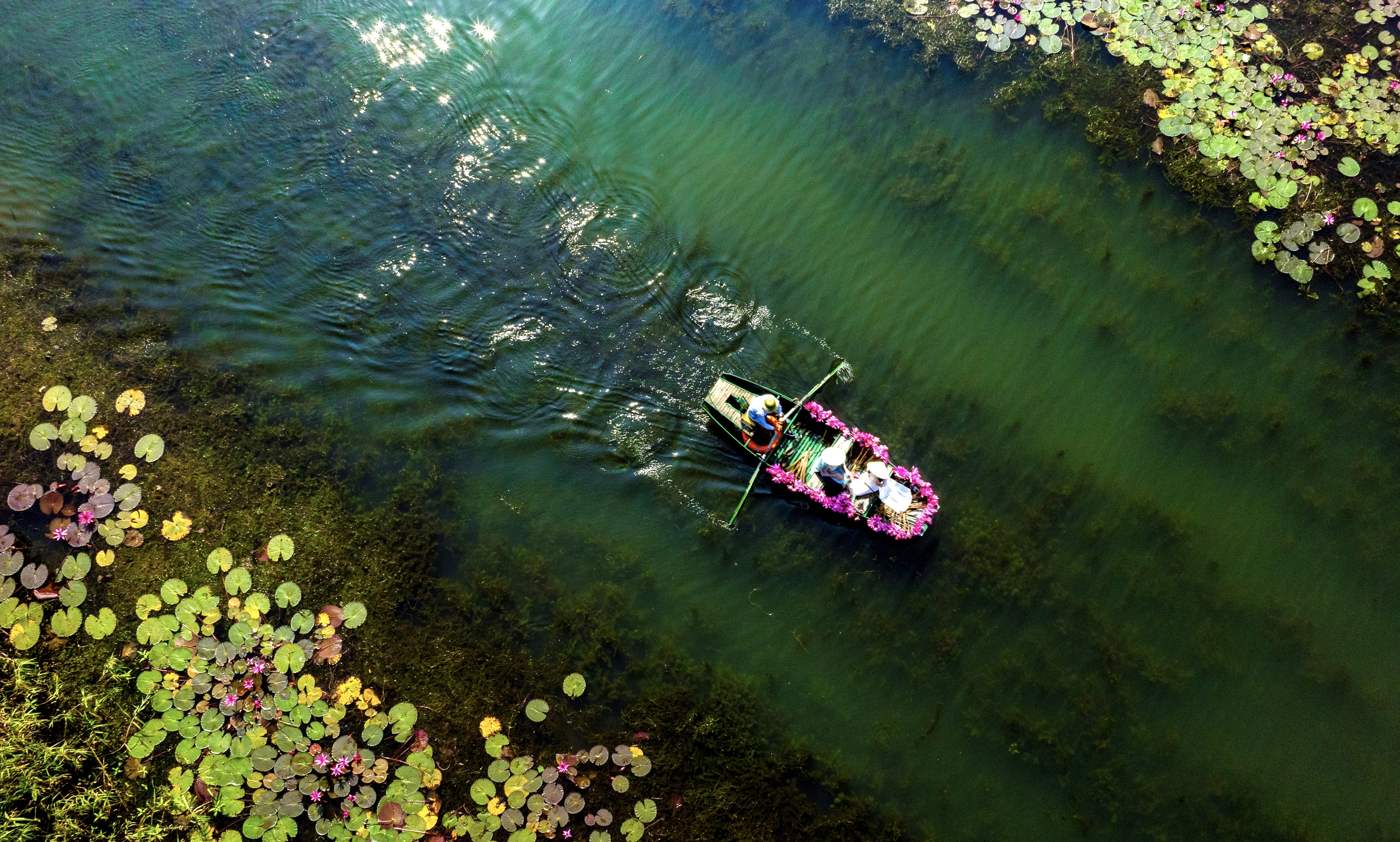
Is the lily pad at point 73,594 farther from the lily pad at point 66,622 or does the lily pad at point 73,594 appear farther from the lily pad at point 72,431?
the lily pad at point 72,431

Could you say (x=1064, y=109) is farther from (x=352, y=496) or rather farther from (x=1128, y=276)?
(x=352, y=496)

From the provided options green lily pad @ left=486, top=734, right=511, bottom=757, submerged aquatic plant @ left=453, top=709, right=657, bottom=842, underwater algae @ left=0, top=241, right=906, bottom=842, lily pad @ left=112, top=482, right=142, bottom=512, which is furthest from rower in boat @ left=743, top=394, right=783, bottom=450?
lily pad @ left=112, top=482, right=142, bottom=512

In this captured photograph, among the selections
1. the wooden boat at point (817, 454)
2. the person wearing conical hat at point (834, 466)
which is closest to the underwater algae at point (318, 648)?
the wooden boat at point (817, 454)

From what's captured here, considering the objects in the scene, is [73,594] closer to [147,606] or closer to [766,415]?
[147,606]

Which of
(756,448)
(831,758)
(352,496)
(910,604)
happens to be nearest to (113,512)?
(352,496)

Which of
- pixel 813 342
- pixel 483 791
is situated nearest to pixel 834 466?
pixel 813 342
